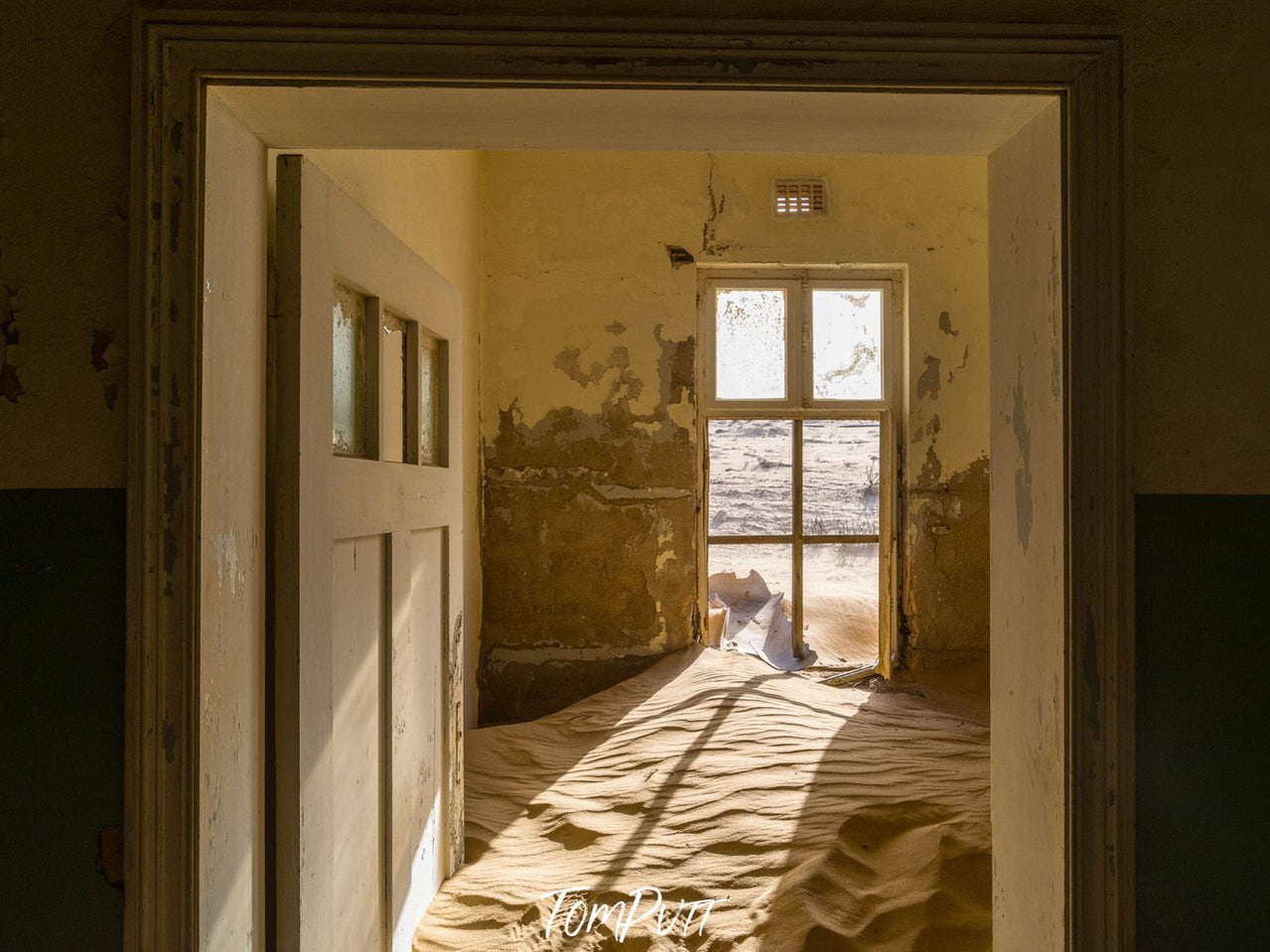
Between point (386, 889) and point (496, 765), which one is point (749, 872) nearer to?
point (386, 889)

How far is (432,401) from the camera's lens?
102 inches

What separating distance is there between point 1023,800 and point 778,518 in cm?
399

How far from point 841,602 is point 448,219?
3.61 metres

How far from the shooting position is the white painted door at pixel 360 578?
1.49 metres

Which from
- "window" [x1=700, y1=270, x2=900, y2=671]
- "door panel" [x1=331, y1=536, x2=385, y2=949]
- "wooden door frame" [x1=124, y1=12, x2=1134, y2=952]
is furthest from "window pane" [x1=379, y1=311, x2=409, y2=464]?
"window" [x1=700, y1=270, x2=900, y2=671]

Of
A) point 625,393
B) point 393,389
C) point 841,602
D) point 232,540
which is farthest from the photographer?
point 841,602

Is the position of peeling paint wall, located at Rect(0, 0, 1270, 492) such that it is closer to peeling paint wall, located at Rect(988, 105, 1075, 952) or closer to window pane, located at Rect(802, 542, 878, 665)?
peeling paint wall, located at Rect(988, 105, 1075, 952)

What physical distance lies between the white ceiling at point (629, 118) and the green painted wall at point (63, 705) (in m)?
0.66

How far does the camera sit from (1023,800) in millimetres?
1430

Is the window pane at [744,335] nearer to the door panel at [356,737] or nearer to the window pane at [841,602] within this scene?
the window pane at [841,602]

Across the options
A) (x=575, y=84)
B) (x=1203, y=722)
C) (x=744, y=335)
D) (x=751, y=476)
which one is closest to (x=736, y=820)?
(x=1203, y=722)

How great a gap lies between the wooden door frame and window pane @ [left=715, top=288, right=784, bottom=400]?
411 cm

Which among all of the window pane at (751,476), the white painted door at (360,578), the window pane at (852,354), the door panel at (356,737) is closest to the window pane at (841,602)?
the window pane at (751,476)

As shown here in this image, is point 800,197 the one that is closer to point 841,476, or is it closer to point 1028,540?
point 841,476
